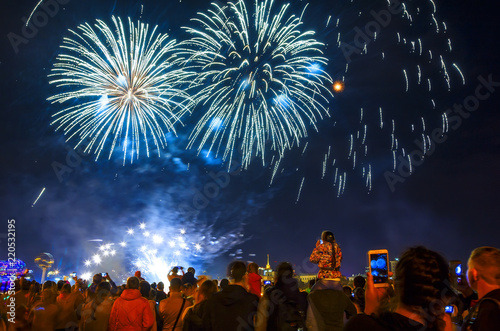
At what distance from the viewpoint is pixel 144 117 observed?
2527 cm

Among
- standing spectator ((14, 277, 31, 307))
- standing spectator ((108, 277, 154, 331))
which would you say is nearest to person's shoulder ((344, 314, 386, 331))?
standing spectator ((108, 277, 154, 331))

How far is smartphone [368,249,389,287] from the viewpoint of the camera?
3.87 m

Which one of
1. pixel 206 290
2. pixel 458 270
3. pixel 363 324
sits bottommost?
pixel 458 270

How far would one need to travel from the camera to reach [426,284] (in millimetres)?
2492

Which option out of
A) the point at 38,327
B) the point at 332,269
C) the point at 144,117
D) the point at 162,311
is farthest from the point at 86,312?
the point at 144,117

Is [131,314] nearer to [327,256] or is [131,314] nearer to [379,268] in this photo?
[327,256]

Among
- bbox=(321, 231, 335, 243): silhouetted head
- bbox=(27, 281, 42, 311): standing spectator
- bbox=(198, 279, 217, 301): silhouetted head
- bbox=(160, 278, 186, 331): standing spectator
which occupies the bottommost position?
bbox=(160, 278, 186, 331): standing spectator

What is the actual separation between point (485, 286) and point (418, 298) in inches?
61.2

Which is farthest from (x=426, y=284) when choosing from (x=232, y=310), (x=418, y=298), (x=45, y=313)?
(x=45, y=313)

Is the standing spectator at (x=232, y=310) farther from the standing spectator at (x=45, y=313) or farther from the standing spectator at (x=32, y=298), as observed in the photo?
the standing spectator at (x=32, y=298)

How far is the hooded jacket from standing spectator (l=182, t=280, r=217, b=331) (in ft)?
1.27

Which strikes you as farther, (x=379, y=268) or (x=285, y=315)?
(x=285, y=315)

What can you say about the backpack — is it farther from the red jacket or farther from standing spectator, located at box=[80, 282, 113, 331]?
standing spectator, located at box=[80, 282, 113, 331]

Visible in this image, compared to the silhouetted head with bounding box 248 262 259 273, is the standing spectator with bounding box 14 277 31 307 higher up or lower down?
lower down
